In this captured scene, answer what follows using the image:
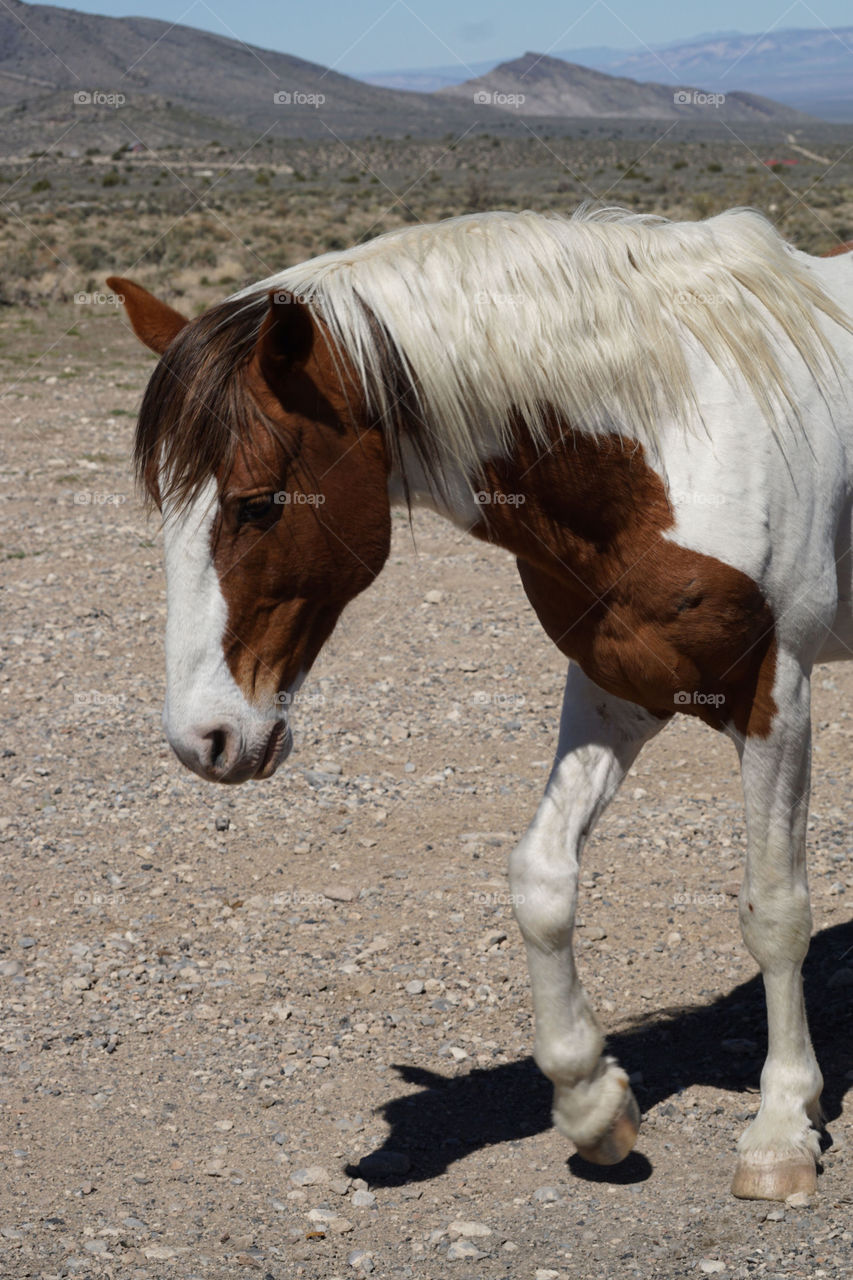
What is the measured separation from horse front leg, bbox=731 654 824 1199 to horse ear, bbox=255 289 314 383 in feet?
4.09

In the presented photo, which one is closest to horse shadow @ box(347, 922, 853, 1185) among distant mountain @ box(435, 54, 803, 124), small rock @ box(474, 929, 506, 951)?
small rock @ box(474, 929, 506, 951)

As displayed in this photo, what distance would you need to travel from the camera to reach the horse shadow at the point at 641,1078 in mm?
3129

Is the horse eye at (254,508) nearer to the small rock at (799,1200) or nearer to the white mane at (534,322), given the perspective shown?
the white mane at (534,322)

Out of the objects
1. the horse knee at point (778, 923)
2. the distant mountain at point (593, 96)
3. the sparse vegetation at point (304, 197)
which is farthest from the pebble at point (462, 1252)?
the distant mountain at point (593, 96)

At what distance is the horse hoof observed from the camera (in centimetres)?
291

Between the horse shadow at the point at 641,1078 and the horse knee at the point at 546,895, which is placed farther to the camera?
the horse shadow at the point at 641,1078

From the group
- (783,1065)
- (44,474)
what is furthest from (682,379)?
(44,474)

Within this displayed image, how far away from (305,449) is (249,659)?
1.37ft

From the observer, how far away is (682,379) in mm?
2600

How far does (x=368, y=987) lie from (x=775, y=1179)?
1370 mm

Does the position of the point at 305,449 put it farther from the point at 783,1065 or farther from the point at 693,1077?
the point at 693,1077

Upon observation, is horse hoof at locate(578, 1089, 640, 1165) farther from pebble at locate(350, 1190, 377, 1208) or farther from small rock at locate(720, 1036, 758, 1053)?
small rock at locate(720, 1036, 758, 1053)

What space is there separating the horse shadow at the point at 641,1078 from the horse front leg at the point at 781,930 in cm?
31

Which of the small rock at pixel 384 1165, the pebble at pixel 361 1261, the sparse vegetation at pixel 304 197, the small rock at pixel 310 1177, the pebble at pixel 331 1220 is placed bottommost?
the small rock at pixel 384 1165
